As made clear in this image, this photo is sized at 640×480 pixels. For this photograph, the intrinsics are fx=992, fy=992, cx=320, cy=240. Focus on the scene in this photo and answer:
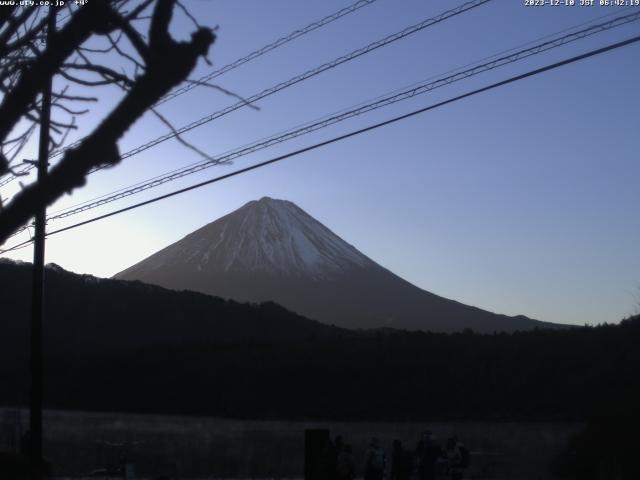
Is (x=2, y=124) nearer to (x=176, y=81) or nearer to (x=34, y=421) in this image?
(x=176, y=81)

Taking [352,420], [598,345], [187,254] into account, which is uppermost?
[187,254]

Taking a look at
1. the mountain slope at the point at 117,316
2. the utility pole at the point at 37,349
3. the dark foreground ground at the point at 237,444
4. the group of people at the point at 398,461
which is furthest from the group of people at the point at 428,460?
the mountain slope at the point at 117,316

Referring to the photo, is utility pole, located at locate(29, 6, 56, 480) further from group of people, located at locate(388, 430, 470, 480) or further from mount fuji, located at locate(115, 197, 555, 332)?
mount fuji, located at locate(115, 197, 555, 332)

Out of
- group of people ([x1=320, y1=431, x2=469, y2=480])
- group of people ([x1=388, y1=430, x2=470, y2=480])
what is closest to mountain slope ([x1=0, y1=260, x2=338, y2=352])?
group of people ([x1=320, y1=431, x2=469, y2=480])

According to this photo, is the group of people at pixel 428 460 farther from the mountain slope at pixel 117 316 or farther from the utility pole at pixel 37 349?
the mountain slope at pixel 117 316

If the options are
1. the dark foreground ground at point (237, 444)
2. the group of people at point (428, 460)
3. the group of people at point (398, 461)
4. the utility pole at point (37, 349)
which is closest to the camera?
the group of people at point (398, 461)

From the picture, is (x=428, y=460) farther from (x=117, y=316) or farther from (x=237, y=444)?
(x=117, y=316)

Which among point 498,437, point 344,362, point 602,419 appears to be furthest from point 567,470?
point 344,362

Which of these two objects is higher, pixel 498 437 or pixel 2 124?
pixel 2 124
